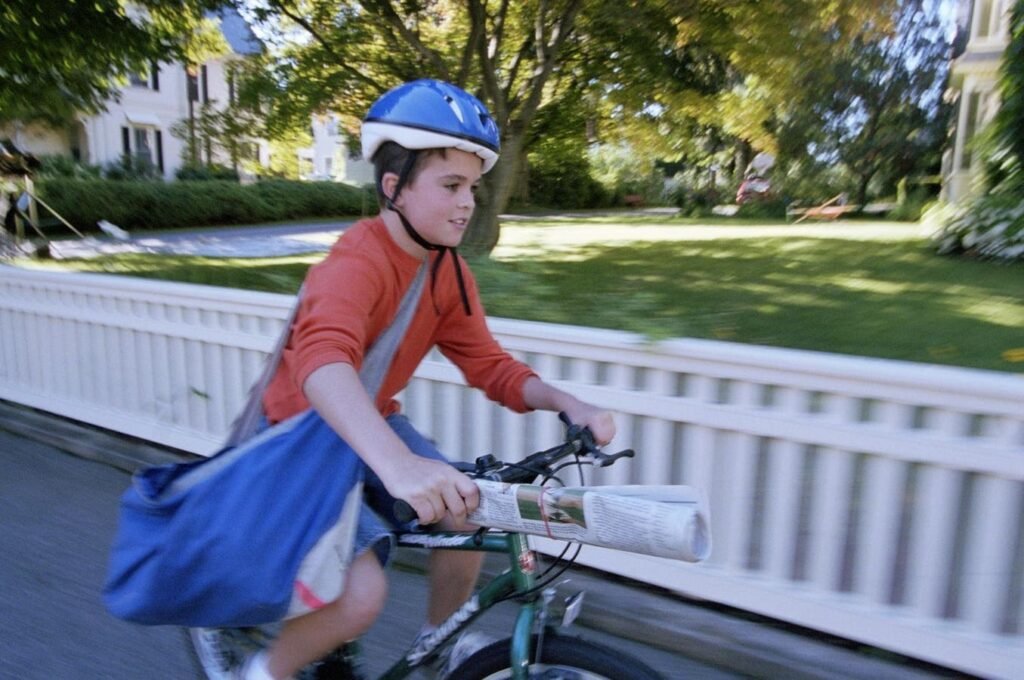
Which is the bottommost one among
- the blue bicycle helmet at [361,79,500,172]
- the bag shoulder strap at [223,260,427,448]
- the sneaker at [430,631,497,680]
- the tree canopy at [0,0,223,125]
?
the sneaker at [430,631,497,680]

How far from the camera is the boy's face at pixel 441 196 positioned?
6.23 feet

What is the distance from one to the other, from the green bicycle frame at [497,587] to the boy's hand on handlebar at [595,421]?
31 centimetres

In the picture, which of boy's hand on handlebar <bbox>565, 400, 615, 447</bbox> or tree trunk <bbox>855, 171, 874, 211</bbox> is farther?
tree trunk <bbox>855, 171, 874, 211</bbox>

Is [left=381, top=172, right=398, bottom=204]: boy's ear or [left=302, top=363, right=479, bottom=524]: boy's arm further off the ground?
[left=381, top=172, right=398, bottom=204]: boy's ear

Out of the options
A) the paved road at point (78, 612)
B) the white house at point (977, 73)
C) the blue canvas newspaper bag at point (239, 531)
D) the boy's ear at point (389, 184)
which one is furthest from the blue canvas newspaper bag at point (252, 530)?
the white house at point (977, 73)

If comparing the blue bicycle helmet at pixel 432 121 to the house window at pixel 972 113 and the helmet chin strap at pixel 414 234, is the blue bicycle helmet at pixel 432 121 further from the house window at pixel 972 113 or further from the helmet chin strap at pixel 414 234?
the house window at pixel 972 113

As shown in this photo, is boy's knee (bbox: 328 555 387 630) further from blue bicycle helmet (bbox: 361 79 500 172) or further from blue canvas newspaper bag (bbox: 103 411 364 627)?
blue bicycle helmet (bbox: 361 79 500 172)

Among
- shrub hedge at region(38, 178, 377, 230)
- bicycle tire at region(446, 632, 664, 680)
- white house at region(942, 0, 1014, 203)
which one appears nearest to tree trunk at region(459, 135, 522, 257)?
bicycle tire at region(446, 632, 664, 680)

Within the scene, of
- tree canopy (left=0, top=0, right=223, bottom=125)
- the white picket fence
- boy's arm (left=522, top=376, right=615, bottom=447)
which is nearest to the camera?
boy's arm (left=522, top=376, right=615, bottom=447)

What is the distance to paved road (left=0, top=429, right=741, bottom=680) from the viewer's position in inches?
120

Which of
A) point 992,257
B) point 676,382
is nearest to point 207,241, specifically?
point 992,257

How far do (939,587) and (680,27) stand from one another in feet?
28.9

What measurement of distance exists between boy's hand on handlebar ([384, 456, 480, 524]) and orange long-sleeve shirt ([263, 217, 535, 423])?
0.93ft

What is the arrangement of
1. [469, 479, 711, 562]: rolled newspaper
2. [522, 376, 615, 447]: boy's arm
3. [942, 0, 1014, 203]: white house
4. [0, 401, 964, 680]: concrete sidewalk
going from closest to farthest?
[469, 479, 711, 562]: rolled newspaper < [522, 376, 615, 447]: boy's arm < [0, 401, 964, 680]: concrete sidewalk < [942, 0, 1014, 203]: white house
